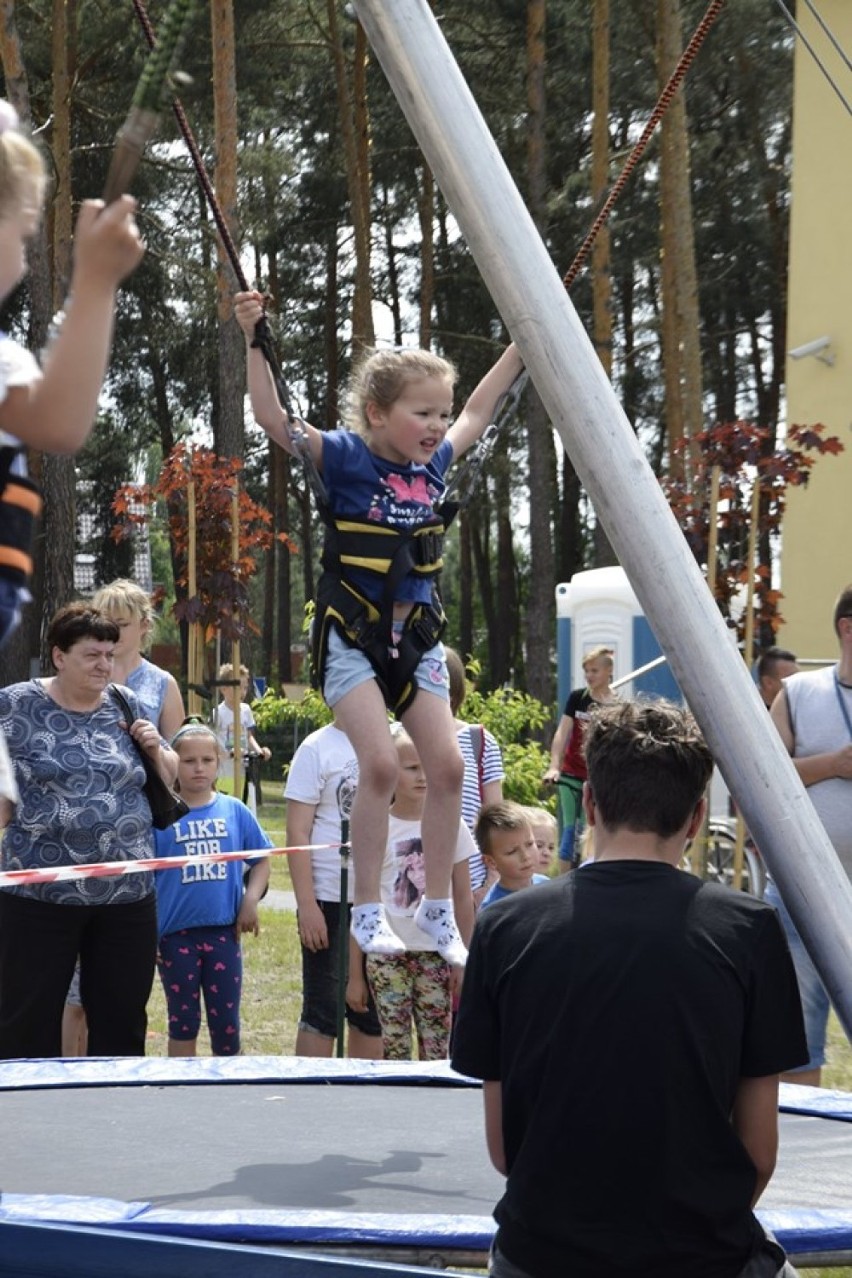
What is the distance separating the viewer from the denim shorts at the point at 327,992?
547cm

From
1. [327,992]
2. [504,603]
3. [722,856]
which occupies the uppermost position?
[504,603]

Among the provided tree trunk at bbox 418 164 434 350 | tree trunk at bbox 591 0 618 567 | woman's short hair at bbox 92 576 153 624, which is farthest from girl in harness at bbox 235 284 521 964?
tree trunk at bbox 418 164 434 350

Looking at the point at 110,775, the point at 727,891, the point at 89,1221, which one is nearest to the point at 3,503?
the point at 727,891

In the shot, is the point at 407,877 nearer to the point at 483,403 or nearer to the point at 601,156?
the point at 483,403

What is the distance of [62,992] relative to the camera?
5.05 m

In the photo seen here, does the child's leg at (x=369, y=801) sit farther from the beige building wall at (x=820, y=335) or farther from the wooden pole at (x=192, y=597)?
the beige building wall at (x=820, y=335)

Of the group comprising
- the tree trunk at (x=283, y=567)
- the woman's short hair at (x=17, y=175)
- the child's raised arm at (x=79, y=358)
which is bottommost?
the child's raised arm at (x=79, y=358)

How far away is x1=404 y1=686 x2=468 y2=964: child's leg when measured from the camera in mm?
3906

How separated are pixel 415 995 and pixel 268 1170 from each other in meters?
1.50

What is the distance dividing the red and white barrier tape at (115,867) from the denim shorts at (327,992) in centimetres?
25

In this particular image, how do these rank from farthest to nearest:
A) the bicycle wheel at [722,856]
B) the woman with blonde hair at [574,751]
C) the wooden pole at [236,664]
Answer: the bicycle wheel at [722,856] < the woman with blonde hair at [574,751] < the wooden pole at [236,664]

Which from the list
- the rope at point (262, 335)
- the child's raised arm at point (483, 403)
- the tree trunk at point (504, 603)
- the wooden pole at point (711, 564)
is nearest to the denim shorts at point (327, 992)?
the child's raised arm at point (483, 403)

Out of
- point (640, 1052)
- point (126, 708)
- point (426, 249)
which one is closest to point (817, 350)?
point (426, 249)

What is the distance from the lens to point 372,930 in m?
4.09
